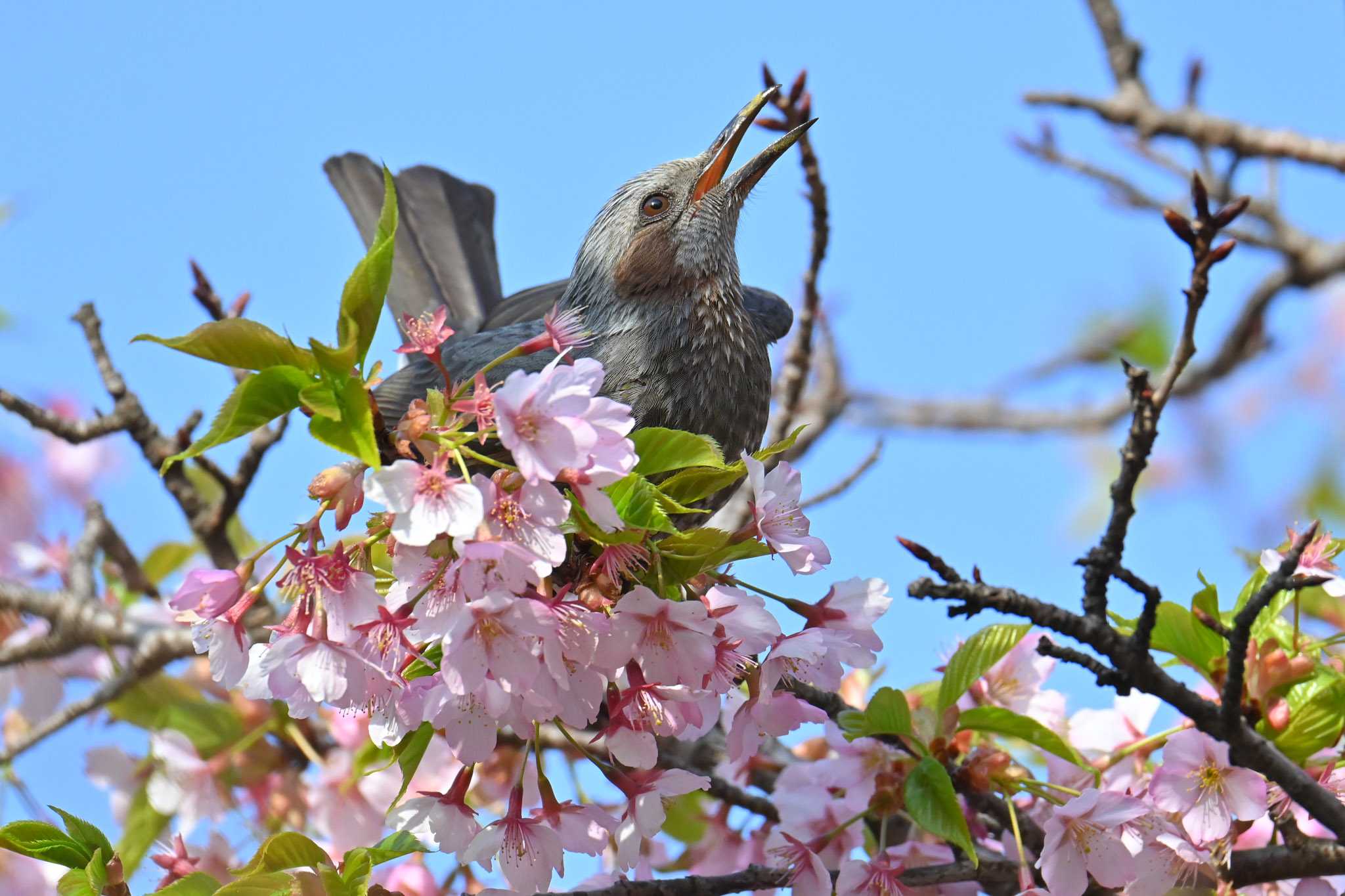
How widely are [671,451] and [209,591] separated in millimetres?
668

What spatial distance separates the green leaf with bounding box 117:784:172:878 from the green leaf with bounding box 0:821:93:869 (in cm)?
126

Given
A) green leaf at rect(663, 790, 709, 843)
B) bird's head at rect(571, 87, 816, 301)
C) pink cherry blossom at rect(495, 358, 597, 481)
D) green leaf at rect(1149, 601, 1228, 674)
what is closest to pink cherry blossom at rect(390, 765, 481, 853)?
pink cherry blossom at rect(495, 358, 597, 481)

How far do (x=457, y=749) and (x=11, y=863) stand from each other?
8.49 feet

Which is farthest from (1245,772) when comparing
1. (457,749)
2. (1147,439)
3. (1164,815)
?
(457,749)

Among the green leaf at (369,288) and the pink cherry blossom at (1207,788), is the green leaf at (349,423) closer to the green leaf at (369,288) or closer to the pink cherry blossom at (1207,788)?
the green leaf at (369,288)

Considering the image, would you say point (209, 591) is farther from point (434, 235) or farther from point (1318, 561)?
point (434, 235)

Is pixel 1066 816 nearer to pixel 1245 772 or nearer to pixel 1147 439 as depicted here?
pixel 1245 772

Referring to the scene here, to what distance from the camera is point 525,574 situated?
159cm

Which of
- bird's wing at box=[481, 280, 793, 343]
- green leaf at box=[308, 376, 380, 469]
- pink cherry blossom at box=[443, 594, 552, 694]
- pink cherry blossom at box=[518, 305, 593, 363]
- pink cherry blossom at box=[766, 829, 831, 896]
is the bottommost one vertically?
pink cherry blossom at box=[766, 829, 831, 896]

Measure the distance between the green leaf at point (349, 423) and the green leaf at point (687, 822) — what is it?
164 centimetres

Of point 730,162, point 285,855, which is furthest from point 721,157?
point 285,855

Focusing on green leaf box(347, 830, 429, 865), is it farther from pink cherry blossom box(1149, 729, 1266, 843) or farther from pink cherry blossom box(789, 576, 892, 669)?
pink cherry blossom box(1149, 729, 1266, 843)

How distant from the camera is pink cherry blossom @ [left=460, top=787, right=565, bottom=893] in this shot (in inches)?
76.7

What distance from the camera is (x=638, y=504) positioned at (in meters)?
1.71
